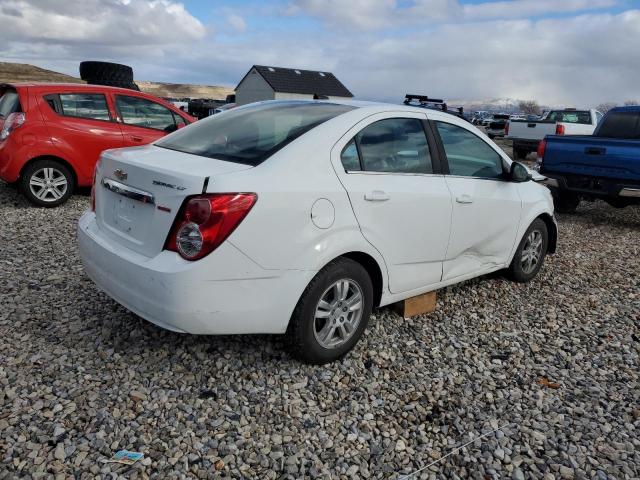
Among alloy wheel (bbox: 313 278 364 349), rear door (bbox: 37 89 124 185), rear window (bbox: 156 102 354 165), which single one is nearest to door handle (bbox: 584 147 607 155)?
rear window (bbox: 156 102 354 165)

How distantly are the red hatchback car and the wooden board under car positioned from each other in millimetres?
5245

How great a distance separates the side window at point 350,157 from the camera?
309 cm

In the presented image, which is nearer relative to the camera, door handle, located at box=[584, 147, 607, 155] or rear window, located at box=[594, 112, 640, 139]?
door handle, located at box=[584, 147, 607, 155]

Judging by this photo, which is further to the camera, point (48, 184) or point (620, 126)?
point (620, 126)

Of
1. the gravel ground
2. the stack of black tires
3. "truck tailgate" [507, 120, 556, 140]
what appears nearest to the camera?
the gravel ground

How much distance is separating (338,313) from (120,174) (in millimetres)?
1532

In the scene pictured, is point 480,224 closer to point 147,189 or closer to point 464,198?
point 464,198

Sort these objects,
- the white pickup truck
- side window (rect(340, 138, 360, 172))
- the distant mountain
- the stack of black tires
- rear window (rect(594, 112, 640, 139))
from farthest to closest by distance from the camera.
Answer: the distant mountain → the stack of black tires → the white pickup truck → rear window (rect(594, 112, 640, 139)) → side window (rect(340, 138, 360, 172))

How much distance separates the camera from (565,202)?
29.2 feet

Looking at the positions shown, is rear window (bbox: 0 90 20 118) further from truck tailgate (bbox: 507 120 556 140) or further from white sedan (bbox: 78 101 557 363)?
truck tailgate (bbox: 507 120 556 140)

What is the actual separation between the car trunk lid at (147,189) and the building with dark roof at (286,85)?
42.9m

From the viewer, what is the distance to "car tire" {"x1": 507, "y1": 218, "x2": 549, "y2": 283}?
4.80m

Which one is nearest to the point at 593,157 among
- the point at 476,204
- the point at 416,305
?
the point at 476,204

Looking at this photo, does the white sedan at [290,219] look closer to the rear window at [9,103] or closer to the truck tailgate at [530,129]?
the rear window at [9,103]
